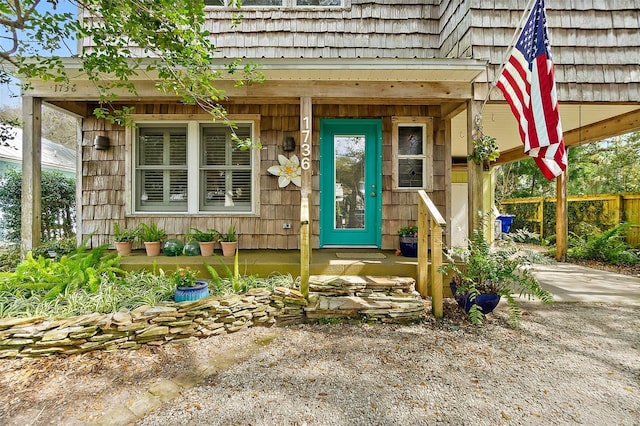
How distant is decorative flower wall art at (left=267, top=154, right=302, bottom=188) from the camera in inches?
171

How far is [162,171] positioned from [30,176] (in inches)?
55.6

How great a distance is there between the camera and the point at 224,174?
14.6ft

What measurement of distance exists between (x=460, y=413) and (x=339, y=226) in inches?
117

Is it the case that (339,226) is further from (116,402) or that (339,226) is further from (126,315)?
(116,402)

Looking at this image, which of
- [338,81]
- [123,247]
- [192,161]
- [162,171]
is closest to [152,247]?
[123,247]

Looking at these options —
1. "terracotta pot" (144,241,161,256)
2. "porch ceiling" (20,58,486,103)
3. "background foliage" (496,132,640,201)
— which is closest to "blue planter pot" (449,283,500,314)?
"porch ceiling" (20,58,486,103)

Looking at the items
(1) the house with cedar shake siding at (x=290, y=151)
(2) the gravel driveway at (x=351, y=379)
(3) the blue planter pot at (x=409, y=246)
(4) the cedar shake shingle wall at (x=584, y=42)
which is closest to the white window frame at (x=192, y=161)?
(1) the house with cedar shake siding at (x=290, y=151)

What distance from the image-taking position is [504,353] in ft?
7.82

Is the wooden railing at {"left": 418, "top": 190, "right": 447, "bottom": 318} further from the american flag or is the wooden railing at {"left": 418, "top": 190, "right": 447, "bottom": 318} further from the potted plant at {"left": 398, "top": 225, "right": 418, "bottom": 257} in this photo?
the american flag

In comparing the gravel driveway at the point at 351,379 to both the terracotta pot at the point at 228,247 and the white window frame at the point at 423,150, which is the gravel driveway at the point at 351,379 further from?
the white window frame at the point at 423,150

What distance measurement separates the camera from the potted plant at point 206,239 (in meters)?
3.95

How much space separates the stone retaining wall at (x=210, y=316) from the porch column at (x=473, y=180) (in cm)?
102

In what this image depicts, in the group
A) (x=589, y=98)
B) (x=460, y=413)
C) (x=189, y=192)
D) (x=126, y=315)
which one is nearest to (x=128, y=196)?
(x=189, y=192)

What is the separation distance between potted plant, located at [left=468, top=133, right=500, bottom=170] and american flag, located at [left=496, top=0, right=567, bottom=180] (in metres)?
0.47
